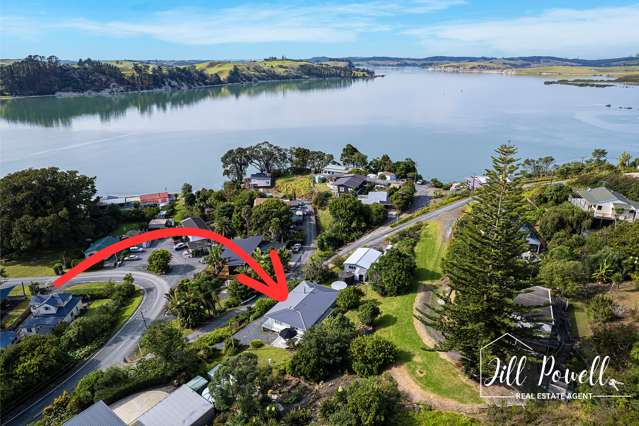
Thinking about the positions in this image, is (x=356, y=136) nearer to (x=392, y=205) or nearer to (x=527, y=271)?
(x=392, y=205)

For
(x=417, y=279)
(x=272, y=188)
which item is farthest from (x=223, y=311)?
(x=272, y=188)

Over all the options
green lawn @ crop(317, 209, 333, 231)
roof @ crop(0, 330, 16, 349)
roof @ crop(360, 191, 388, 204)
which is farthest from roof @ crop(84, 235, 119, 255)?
roof @ crop(360, 191, 388, 204)

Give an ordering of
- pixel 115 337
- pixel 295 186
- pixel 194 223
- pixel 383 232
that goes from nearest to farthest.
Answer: pixel 115 337 → pixel 383 232 → pixel 194 223 → pixel 295 186

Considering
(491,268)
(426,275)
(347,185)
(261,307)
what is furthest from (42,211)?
(491,268)

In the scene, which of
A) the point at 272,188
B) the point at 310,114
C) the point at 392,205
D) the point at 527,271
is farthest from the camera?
the point at 310,114

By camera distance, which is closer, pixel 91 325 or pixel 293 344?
pixel 293 344

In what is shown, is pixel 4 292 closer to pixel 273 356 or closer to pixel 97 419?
pixel 97 419
